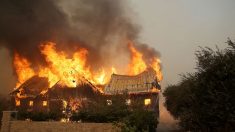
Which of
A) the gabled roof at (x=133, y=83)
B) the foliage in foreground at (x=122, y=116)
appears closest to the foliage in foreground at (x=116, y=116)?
the foliage in foreground at (x=122, y=116)

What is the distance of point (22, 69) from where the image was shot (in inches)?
2456

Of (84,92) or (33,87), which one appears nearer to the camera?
(84,92)

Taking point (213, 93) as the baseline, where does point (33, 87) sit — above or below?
above

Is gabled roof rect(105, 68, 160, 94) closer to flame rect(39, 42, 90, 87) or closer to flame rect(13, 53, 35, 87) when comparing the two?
flame rect(39, 42, 90, 87)

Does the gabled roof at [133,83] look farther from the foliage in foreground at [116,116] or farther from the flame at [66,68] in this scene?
the foliage in foreground at [116,116]

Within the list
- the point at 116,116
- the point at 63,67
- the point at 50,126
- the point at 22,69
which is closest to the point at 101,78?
the point at 63,67

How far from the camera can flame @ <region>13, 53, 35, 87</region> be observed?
59.7m

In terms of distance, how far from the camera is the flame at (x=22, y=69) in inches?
2349

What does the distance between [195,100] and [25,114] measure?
19.3 m

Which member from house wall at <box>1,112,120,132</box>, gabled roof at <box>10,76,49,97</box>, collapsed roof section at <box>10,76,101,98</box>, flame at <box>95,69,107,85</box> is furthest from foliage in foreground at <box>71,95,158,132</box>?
gabled roof at <box>10,76,49,97</box>

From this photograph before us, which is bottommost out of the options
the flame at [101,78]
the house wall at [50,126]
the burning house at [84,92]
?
the house wall at [50,126]

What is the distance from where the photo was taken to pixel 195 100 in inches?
733

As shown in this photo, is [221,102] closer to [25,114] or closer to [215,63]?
[215,63]

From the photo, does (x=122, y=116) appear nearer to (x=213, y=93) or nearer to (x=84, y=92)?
(x=213, y=93)
